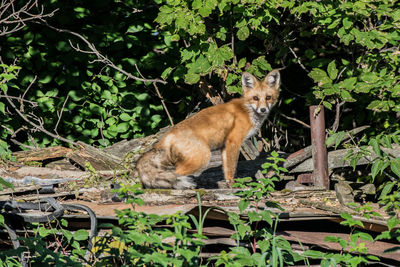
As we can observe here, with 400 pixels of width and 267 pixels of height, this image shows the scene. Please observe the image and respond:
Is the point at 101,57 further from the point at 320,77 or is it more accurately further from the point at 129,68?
the point at 320,77

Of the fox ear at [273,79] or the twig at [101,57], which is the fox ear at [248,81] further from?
the twig at [101,57]

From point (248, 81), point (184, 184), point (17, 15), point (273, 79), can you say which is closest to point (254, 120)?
point (248, 81)

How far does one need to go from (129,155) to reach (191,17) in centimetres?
229

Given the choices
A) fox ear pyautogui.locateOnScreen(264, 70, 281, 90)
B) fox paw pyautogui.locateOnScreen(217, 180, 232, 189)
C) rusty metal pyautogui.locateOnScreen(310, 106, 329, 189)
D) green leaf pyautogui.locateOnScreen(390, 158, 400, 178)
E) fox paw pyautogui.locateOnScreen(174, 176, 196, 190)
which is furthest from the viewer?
fox ear pyautogui.locateOnScreen(264, 70, 281, 90)

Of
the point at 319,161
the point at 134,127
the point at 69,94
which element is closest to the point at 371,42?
the point at 319,161

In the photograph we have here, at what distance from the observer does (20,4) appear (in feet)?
29.0

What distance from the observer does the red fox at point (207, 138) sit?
6.11m

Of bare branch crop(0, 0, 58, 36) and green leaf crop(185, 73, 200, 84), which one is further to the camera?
bare branch crop(0, 0, 58, 36)

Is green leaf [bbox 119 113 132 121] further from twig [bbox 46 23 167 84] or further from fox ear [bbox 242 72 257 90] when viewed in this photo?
fox ear [bbox 242 72 257 90]

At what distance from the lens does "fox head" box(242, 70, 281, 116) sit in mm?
7500

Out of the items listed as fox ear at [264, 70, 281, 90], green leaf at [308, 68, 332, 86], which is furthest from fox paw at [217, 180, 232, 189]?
green leaf at [308, 68, 332, 86]

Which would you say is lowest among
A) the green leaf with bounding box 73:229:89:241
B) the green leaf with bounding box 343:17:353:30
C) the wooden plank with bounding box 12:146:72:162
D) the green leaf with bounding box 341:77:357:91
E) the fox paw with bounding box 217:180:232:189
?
the green leaf with bounding box 73:229:89:241

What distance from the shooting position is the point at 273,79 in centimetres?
777

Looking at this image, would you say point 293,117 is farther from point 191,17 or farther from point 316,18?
point 191,17
